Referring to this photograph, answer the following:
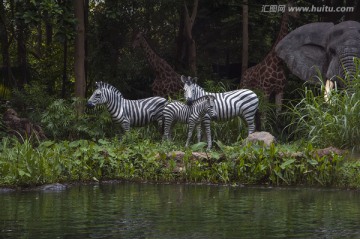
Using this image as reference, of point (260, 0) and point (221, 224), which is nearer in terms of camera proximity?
point (221, 224)

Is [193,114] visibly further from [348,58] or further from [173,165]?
[348,58]

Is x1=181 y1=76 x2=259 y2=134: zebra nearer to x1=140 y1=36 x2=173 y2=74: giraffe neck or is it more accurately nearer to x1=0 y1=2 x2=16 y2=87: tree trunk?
x1=140 y1=36 x2=173 y2=74: giraffe neck

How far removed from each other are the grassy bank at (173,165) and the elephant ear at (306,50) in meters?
3.95

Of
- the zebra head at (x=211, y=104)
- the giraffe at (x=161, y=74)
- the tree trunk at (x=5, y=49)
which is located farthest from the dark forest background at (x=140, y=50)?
the zebra head at (x=211, y=104)

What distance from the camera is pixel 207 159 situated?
10188mm

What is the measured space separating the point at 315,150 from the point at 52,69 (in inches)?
394

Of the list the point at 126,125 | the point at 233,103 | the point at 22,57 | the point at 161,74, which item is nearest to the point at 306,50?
the point at 233,103

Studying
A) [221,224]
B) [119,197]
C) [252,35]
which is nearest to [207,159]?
[119,197]

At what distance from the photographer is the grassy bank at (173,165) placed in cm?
952

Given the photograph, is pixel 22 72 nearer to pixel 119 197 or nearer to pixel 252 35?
pixel 252 35

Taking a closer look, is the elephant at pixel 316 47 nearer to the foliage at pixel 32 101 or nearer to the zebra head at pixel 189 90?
the zebra head at pixel 189 90

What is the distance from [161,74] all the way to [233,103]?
2.72 metres

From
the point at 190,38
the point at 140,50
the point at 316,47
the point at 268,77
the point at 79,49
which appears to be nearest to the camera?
the point at 79,49

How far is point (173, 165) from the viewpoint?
10.2m
